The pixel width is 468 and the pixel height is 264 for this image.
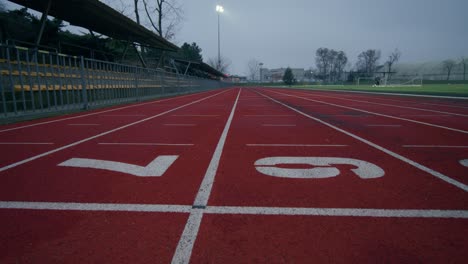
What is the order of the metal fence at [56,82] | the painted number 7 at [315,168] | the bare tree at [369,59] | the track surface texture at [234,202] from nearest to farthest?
1. the track surface texture at [234,202]
2. the painted number 7 at [315,168]
3. the metal fence at [56,82]
4. the bare tree at [369,59]

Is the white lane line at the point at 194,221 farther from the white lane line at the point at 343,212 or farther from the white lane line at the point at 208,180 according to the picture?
the white lane line at the point at 343,212

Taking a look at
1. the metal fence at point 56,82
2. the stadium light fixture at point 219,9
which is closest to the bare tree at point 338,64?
the stadium light fixture at point 219,9

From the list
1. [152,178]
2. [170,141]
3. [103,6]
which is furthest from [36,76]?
[152,178]

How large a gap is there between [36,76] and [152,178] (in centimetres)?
877

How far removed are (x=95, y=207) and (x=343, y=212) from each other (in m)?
2.26

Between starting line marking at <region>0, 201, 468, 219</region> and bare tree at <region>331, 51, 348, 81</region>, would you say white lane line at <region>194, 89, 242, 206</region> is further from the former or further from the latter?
bare tree at <region>331, 51, 348, 81</region>

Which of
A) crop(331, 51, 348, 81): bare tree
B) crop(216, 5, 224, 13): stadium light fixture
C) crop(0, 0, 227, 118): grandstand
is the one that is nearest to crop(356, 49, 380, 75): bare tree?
crop(331, 51, 348, 81): bare tree

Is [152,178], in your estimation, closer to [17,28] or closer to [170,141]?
[170,141]

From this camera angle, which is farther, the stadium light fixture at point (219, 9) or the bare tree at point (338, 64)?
the bare tree at point (338, 64)

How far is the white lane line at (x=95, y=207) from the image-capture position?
2.76 meters

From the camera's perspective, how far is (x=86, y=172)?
389 centimetres

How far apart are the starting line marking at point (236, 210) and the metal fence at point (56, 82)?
7451mm

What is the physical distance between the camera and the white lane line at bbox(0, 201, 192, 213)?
2760mm

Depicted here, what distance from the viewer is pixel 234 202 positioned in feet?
9.59
